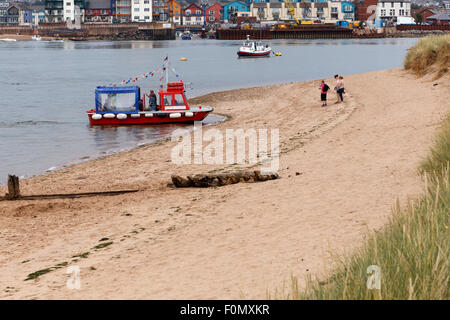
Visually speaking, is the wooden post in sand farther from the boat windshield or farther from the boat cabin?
the boat windshield

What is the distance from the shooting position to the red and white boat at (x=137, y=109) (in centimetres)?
3416

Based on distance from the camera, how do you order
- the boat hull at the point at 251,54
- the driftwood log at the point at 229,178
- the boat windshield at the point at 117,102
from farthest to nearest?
the boat hull at the point at 251,54
the boat windshield at the point at 117,102
the driftwood log at the point at 229,178

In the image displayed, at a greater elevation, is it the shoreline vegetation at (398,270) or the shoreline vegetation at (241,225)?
the shoreline vegetation at (398,270)

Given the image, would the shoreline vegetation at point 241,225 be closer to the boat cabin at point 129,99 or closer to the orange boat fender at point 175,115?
the orange boat fender at point 175,115

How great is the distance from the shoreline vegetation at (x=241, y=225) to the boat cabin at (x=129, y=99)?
35.4 ft

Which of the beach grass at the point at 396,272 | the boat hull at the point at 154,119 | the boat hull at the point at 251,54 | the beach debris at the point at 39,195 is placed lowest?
the beach debris at the point at 39,195

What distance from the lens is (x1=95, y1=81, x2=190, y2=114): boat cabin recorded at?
1356 inches

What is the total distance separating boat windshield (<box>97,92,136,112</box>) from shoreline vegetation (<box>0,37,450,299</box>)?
11244mm

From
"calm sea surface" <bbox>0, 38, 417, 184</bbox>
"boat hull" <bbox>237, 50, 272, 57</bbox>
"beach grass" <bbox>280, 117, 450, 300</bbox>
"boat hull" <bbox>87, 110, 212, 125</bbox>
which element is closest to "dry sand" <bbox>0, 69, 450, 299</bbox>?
"beach grass" <bbox>280, 117, 450, 300</bbox>

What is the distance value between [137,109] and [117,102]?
1298 millimetres

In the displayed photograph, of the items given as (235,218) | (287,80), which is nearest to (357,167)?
(235,218)

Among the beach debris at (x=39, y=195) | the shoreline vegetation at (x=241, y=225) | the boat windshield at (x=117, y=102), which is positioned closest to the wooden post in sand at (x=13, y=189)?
Result: the beach debris at (x=39, y=195)

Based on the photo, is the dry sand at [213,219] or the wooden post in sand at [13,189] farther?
the wooden post in sand at [13,189]
